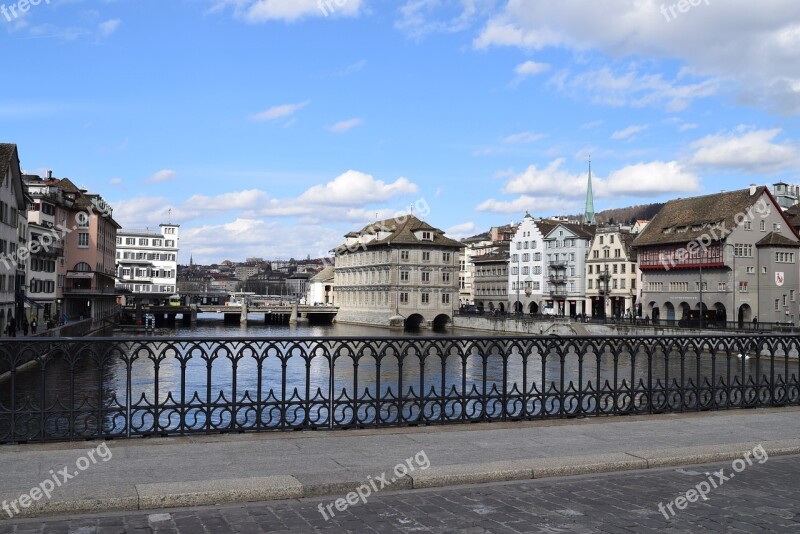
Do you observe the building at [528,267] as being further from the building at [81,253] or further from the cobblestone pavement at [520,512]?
the cobblestone pavement at [520,512]

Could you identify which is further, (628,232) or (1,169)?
(628,232)

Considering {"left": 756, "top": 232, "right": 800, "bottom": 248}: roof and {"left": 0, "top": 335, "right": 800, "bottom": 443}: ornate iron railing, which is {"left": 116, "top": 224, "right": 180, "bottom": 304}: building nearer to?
{"left": 756, "top": 232, "right": 800, "bottom": 248}: roof

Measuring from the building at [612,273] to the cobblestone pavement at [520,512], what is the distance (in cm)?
10040

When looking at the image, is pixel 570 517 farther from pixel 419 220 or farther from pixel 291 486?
pixel 419 220

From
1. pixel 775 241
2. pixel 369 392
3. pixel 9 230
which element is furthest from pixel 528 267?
pixel 369 392

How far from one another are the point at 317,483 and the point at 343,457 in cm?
150

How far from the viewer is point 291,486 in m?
8.59

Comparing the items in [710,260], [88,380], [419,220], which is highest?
[419,220]

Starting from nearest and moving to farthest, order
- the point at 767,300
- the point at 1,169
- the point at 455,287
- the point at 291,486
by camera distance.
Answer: the point at 291,486
the point at 1,169
the point at 767,300
the point at 455,287

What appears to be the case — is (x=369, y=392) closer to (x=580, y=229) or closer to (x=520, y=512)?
(x=520, y=512)

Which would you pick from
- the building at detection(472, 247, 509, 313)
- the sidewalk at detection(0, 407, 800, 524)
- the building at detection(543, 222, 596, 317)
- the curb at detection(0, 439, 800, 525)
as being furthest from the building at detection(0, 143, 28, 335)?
the building at detection(472, 247, 509, 313)

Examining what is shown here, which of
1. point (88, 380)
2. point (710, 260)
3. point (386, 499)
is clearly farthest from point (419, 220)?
point (386, 499)

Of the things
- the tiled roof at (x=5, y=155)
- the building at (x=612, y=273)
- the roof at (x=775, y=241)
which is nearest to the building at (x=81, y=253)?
the tiled roof at (x=5, y=155)

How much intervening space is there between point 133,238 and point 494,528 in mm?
177247
